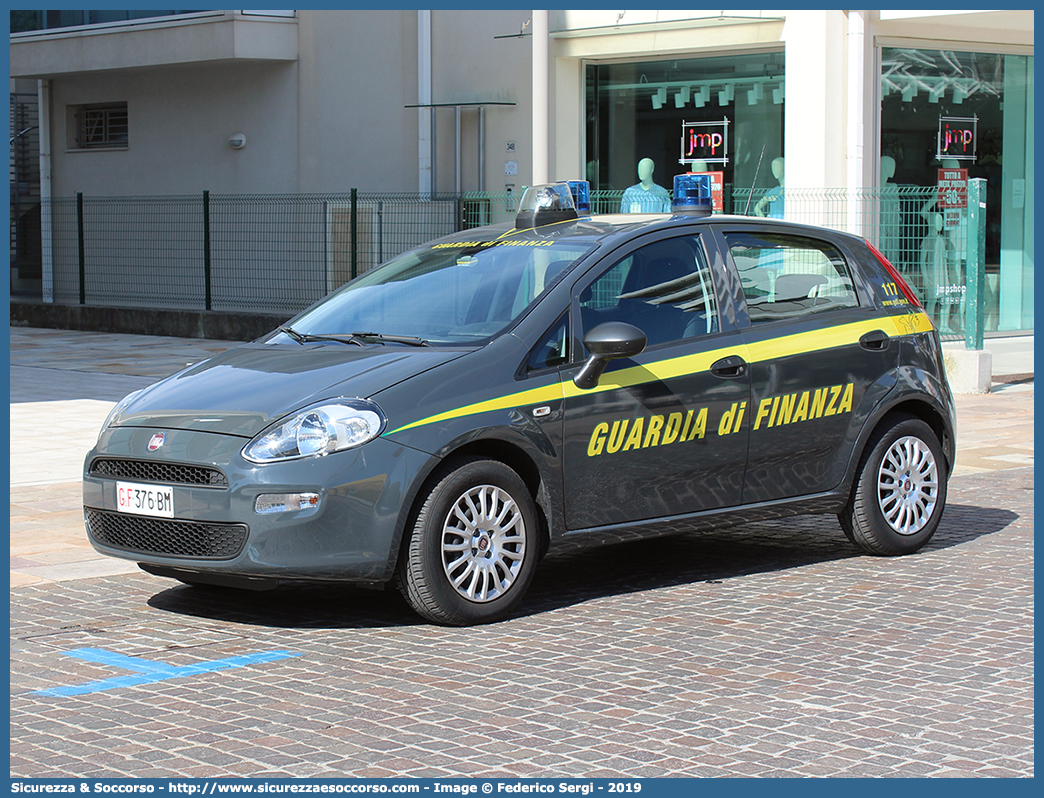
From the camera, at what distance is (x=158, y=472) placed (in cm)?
593

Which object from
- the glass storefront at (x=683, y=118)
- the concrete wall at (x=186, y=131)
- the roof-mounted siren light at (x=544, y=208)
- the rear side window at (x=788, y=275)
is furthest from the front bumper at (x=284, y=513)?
the concrete wall at (x=186, y=131)

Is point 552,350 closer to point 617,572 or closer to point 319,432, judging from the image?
point 319,432

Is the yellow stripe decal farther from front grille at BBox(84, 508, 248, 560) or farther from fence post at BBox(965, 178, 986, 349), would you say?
fence post at BBox(965, 178, 986, 349)

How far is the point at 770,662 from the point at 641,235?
212 cm

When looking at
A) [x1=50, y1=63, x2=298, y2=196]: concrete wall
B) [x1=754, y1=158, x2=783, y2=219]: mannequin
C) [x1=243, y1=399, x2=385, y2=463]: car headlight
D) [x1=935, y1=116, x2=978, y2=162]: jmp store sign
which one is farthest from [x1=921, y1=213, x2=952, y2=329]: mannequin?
[x1=243, y1=399, x2=385, y2=463]: car headlight

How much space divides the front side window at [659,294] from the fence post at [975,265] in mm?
8906

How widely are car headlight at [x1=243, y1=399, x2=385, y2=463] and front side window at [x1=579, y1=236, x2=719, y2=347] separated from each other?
3.70ft

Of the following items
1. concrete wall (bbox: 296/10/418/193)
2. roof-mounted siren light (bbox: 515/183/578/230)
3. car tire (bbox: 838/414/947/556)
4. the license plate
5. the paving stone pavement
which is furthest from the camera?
concrete wall (bbox: 296/10/418/193)

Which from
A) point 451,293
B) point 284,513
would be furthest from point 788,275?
point 284,513

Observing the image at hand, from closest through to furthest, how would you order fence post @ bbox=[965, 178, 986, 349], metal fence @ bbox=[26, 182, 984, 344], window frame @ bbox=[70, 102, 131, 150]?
1. fence post @ bbox=[965, 178, 986, 349]
2. metal fence @ bbox=[26, 182, 984, 344]
3. window frame @ bbox=[70, 102, 131, 150]

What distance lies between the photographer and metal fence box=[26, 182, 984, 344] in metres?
17.1

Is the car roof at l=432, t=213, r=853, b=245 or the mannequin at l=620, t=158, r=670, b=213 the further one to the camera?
the mannequin at l=620, t=158, r=670, b=213

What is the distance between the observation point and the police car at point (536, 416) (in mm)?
5715

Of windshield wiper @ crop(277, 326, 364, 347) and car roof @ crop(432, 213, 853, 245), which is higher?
car roof @ crop(432, 213, 853, 245)
